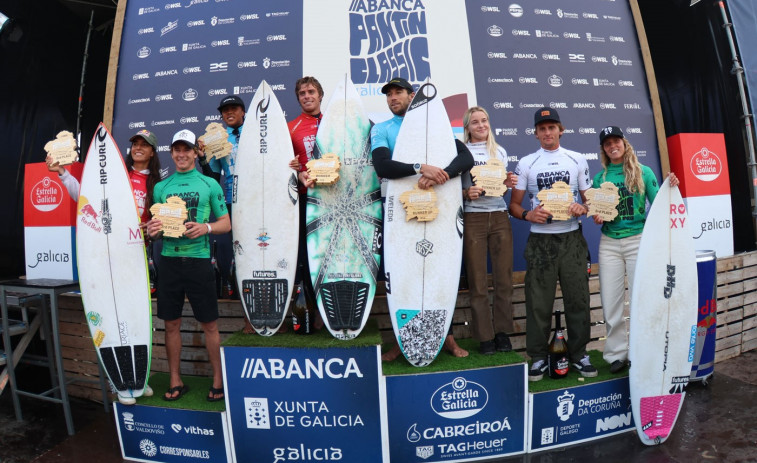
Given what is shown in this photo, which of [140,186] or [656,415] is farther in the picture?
[140,186]

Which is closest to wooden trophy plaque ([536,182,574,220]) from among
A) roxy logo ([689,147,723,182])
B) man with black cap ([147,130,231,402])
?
roxy logo ([689,147,723,182])

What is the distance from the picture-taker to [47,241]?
3.10m

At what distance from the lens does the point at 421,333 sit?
2.30 meters

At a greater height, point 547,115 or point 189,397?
point 547,115

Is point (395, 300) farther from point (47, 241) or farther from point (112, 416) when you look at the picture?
point (47, 241)

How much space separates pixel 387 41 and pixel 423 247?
→ 2.02m

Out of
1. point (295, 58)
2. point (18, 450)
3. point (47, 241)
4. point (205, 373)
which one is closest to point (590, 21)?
point (295, 58)

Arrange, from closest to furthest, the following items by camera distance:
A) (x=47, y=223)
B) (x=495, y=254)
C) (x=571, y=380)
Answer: (x=571, y=380) → (x=495, y=254) → (x=47, y=223)

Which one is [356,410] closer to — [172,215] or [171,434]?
[171,434]

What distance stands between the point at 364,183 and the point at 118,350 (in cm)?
178

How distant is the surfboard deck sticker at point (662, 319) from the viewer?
2.25 meters

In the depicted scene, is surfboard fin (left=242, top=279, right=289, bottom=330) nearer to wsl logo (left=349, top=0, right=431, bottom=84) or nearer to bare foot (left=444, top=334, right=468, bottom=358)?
bare foot (left=444, top=334, right=468, bottom=358)

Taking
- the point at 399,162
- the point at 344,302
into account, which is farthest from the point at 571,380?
the point at 399,162

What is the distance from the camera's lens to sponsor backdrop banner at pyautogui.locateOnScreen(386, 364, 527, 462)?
2.10 metres
